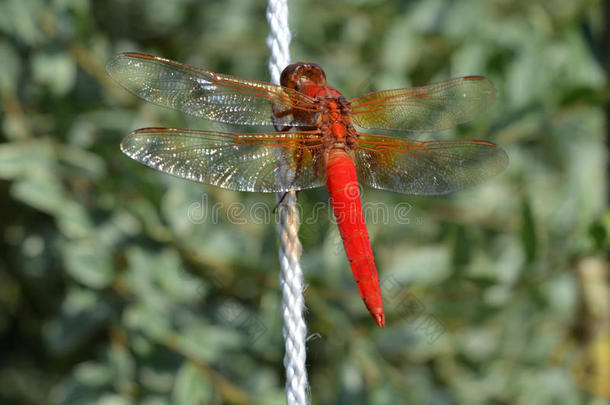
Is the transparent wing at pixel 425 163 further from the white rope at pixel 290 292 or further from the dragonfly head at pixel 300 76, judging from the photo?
the white rope at pixel 290 292

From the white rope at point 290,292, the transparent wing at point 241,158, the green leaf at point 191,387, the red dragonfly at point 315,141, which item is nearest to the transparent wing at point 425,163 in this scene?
the red dragonfly at point 315,141

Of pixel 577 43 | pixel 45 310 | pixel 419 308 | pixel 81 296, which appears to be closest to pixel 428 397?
pixel 419 308

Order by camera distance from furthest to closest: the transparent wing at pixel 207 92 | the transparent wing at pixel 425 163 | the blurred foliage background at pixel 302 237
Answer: the blurred foliage background at pixel 302 237, the transparent wing at pixel 425 163, the transparent wing at pixel 207 92

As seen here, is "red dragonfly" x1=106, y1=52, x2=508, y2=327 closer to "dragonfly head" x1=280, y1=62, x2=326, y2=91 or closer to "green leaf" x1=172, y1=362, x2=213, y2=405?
"dragonfly head" x1=280, y1=62, x2=326, y2=91

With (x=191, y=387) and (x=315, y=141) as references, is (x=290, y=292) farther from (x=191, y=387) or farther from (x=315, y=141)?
(x=191, y=387)

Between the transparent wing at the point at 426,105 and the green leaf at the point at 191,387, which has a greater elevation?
the transparent wing at the point at 426,105

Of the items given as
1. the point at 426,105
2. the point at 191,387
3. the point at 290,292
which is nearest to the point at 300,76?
the point at 426,105

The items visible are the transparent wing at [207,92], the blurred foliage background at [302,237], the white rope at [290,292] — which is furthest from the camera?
the blurred foliage background at [302,237]

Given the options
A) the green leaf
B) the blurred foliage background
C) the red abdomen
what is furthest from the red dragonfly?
the green leaf

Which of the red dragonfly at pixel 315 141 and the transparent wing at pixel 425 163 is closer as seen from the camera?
the red dragonfly at pixel 315 141
